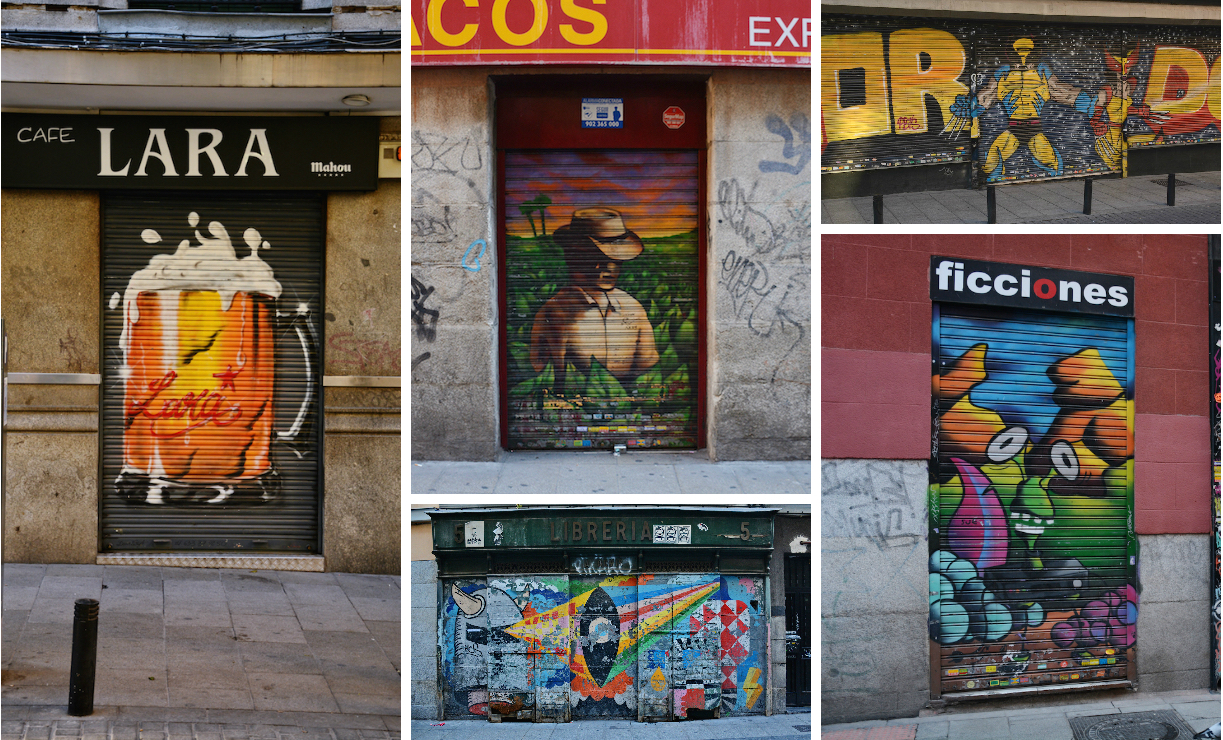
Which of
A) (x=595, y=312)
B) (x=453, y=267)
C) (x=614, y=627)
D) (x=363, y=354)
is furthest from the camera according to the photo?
(x=363, y=354)

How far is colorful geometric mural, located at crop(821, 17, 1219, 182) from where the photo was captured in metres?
8.38

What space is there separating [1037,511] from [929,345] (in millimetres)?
2240

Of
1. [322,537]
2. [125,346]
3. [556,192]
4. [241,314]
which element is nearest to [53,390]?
[125,346]

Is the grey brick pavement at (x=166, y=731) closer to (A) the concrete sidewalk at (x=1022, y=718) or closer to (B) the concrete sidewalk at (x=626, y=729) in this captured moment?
(B) the concrete sidewalk at (x=626, y=729)

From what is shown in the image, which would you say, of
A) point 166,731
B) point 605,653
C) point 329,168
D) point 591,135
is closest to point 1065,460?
point 605,653

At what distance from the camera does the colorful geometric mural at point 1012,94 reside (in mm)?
8375

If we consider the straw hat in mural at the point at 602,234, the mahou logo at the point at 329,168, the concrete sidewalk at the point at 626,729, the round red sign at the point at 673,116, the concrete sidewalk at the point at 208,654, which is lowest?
the concrete sidewalk at the point at 626,729

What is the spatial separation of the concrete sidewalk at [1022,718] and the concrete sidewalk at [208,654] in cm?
308

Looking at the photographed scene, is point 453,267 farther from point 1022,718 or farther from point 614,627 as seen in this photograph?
point 1022,718

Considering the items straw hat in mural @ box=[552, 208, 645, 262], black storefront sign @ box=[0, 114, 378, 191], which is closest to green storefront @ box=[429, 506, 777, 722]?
straw hat in mural @ box=[552, 208, 645, 262]

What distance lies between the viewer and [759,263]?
7.81 metres

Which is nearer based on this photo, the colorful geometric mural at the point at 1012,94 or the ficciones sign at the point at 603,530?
the ficciones sign at the point at 603,530

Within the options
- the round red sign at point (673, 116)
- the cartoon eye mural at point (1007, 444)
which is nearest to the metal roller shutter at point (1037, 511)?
the cartoon eye mural at point (1007, 444)

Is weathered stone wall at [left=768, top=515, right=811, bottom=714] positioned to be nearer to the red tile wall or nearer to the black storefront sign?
the red tile wall
